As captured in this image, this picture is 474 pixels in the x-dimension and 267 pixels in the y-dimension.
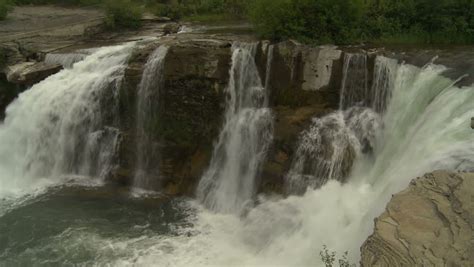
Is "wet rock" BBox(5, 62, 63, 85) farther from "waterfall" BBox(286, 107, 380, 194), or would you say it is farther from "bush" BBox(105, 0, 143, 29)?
"waterfall" BBox(286, 107, 380, 194)

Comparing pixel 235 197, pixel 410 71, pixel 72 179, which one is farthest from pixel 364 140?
pixel 72 179

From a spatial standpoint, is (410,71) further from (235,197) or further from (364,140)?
(235,197)

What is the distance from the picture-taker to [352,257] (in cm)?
859

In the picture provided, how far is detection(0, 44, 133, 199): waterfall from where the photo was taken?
14.4m

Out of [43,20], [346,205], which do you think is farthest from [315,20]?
[43,20]

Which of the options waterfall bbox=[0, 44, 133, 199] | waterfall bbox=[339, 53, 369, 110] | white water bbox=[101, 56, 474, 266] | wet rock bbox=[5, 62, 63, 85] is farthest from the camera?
wet rock bbox=[5, 62, 63, 85]

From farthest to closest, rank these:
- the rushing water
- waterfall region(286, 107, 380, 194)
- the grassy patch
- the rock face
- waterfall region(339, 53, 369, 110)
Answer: the grassy patch < waterfall region(339, 53, 369, 110) < waterfall region(286, 107, 380, 194) < the rushing water < the rock face

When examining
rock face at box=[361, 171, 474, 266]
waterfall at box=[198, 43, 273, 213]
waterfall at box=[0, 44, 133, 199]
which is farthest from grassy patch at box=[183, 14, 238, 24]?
rock face at box=[361, 171, 474, 266]

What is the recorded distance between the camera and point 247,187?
42.4 ft

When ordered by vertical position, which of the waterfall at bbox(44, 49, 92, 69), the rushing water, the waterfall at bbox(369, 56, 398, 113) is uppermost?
the waterfall at bbox(369, 56, 398, 113)

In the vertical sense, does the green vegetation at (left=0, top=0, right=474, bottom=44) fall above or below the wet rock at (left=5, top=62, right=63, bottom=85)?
above

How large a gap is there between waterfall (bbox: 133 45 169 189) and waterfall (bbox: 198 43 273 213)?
1.56 metres

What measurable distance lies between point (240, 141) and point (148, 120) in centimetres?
273

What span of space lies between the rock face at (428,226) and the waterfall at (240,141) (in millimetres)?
5967
